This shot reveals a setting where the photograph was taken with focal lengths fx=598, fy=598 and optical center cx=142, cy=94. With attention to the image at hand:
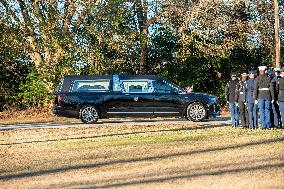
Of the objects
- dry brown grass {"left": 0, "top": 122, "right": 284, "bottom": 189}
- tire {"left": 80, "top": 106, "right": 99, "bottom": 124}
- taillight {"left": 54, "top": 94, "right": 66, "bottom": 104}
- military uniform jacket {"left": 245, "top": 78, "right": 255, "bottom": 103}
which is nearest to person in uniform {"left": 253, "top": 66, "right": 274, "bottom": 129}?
military uniform jacket {"left": 245, "top": 78, "right": 255, "bottom": 103}

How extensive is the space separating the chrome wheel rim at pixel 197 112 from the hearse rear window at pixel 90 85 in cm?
315

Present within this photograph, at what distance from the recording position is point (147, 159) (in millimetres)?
10781

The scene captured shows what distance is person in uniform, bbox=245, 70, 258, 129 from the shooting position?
56.0 ft

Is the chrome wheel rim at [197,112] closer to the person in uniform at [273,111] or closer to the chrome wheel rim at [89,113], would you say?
the chrome wheel rim at [89,113]

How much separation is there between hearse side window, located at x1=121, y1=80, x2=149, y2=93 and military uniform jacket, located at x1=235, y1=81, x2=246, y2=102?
4.32m

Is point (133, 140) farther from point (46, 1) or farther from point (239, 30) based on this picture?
point (239, 30)

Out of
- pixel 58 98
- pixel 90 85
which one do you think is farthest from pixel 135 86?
pixel 58 98

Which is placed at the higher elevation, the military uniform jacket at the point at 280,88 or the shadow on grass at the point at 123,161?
the military uniform jacket at the point at 280,88

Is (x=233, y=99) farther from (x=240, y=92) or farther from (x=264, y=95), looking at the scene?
(x=264, y=95)

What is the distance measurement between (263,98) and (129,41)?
14.2m

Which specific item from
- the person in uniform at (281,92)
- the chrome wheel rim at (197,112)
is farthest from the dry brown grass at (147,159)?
the chrome wheel rim at (197,112)

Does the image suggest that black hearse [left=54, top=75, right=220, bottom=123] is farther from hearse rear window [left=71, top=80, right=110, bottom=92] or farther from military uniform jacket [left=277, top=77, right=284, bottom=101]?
military uniform jacket [left=277, top=77, right=284, bottom=101]

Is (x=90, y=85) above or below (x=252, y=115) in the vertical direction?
above

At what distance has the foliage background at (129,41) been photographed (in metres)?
28.4
